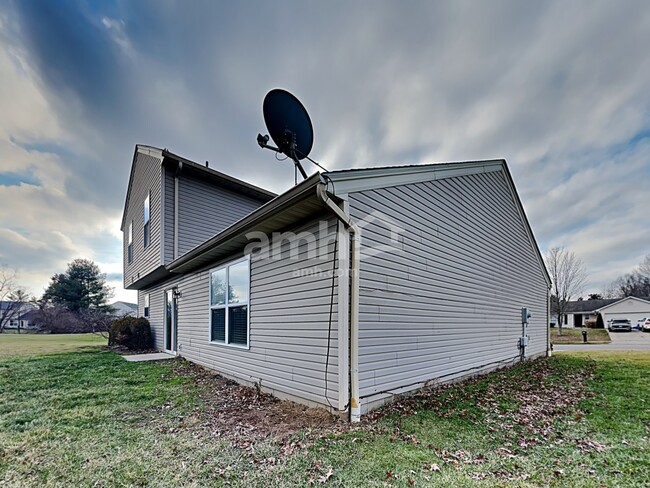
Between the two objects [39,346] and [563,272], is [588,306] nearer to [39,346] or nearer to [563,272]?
[563,272]

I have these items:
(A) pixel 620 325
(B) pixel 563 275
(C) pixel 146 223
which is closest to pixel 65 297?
(C) pixel 146 223

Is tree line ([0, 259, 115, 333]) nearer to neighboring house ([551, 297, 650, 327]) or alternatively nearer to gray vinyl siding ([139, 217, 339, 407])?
gray vinyl siding ([139, 217, 339, 407])

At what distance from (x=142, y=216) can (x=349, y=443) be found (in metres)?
11.3

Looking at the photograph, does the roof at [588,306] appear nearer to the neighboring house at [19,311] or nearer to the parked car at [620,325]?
the parked car at [620,325]

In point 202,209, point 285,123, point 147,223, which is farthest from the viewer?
point 147,223

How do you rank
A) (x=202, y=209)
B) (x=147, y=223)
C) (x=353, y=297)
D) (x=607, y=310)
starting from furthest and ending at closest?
(x=607, y=310) → (x=147, y=223) → (x=202, y=209) → (x=353, y=297)

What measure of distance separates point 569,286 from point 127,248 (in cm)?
3092

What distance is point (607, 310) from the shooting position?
39062 mm

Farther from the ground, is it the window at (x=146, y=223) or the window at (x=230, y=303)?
the window at (x=146, y=223)

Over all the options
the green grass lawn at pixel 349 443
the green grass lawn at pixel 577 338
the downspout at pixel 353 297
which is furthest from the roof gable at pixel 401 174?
the green grass lawn at pixel 577 338

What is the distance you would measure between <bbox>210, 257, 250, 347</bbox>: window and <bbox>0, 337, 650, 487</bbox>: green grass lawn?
1.21m

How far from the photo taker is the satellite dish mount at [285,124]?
5.39m

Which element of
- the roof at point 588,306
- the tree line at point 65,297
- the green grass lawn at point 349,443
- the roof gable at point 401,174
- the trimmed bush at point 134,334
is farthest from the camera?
the roof at point 588,306

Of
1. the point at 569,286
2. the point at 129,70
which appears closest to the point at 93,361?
the point at 129,70
